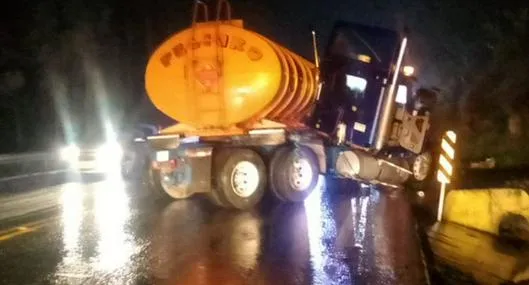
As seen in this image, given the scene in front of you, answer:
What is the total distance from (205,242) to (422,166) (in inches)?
303

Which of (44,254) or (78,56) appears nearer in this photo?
(44,254)

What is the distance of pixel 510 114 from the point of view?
74.9 feet

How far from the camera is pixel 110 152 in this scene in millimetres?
17766

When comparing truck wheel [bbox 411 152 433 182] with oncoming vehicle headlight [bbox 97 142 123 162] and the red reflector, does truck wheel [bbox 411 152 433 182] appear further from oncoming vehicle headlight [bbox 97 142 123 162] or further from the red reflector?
oncoming vehicle headlight [bbox 97 142 123 162]

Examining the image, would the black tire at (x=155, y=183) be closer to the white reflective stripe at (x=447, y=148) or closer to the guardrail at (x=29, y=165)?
the white reflective stripe at (x=447, y=148)

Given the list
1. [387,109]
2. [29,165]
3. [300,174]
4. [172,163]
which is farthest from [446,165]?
[29,165]

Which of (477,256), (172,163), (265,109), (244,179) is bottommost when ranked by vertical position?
(477,256)

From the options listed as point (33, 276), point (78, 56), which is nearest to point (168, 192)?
point (33, 276)

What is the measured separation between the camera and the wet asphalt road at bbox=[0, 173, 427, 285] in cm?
754

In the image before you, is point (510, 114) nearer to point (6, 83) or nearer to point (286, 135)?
point (286, 135)

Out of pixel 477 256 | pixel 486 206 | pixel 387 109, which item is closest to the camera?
pixel 477 256

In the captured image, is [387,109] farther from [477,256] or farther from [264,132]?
[477,256]

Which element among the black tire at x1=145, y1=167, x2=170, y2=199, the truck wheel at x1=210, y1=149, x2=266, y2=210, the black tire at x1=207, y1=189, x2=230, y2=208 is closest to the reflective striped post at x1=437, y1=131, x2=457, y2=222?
the truck wheel at x1=210, y1=149, x2=266, y2=210

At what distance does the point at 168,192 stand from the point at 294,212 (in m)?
2.44
